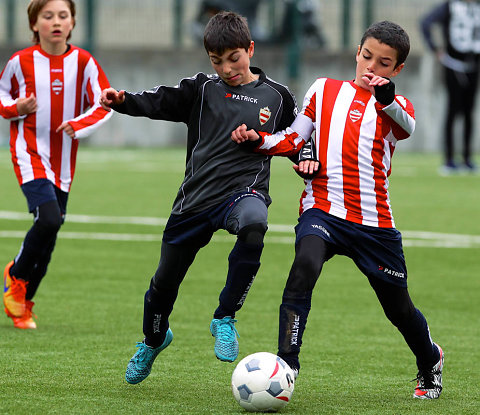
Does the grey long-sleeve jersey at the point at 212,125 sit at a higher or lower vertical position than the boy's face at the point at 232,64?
lower

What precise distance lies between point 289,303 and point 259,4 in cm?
1933

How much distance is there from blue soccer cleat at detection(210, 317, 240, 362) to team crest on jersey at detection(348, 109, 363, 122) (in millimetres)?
1123

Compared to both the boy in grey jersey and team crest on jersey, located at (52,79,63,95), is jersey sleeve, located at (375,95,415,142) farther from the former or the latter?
team crest on jersey, located at (52,79,63,95)

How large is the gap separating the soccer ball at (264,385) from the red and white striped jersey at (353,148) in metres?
Result: 0.80

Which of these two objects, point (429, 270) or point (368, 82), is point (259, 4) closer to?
point (429, 270)

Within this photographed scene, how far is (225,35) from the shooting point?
5422 mm

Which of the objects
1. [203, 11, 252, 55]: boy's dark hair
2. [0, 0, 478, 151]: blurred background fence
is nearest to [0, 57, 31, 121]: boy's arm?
[203, 11, 252, 55]: boy's dark hair

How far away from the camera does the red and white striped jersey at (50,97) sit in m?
7.34

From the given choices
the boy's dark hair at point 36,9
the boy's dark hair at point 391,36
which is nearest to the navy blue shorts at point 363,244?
the boy's dark hair at point 391,36

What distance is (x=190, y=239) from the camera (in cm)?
551

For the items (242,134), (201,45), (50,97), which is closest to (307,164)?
(242,134)

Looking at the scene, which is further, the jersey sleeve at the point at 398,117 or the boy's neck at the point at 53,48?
the boy's neck at the point at 53,48

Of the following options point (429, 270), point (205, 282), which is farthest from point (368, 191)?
point (429, 270)

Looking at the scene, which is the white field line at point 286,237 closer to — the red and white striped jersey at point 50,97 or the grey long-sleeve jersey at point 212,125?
the red and white striped jersey at point 50,97
